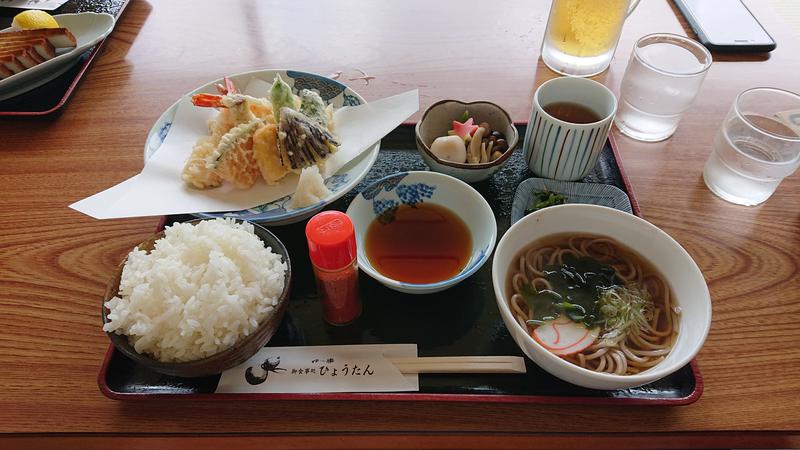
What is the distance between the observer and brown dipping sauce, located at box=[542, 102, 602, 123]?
4.93 ft

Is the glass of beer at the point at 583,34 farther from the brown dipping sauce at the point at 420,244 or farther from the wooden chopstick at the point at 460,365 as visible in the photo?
the wooden chopstick at the point at 460,365

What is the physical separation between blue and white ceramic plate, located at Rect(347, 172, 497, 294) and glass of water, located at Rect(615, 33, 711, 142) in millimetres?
704

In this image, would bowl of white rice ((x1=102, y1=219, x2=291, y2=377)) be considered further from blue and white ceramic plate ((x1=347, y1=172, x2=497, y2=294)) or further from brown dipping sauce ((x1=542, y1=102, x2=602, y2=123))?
brown dipping sauce ((x1=542, y1=102, x2=602, y2=123))

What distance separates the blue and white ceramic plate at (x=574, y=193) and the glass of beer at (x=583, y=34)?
70cm

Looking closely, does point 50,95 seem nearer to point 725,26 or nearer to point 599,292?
point 599,292

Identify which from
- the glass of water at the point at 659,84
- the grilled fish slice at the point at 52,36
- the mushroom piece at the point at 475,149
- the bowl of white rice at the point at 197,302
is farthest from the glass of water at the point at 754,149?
the grilled fish slice at the point at 52,36

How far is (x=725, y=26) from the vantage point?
6.72ft

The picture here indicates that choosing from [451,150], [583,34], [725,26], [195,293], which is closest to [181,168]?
[195,293]

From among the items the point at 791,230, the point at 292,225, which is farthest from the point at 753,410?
the point at 292,225

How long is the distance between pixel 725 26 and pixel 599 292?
1539 millimetres

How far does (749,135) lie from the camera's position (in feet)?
4.55

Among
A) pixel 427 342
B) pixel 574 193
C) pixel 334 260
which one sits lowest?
pixel 427 342

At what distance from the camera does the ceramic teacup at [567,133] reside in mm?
1375

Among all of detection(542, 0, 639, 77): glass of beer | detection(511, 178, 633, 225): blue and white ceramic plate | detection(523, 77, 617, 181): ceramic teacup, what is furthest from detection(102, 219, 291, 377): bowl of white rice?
detection(542, 0, 639, 77): glass of beer
